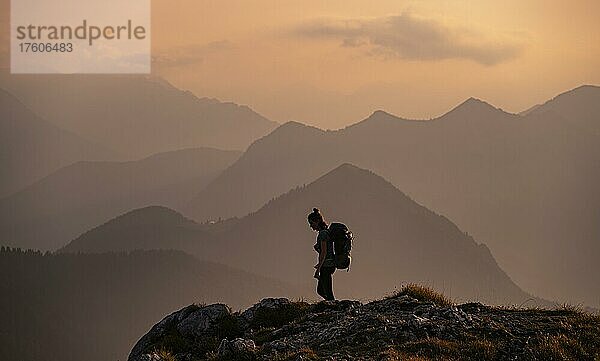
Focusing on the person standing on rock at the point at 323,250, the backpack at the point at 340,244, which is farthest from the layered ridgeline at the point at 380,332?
the backpack at the point at 340,244

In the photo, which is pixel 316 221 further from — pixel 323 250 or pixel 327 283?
pixel 327 283

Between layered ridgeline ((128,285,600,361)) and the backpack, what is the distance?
1.29m

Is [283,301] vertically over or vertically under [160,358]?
over

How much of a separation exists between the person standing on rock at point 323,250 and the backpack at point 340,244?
0.42ft

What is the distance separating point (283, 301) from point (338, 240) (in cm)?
216

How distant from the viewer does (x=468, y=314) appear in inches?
697

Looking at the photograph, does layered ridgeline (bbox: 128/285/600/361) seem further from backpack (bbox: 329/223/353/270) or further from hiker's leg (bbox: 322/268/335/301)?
backpack (bbox: 329/223/353/270)

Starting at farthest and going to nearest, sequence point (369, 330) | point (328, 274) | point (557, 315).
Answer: point (328, 274) < point (557, 315) < point (369, 330)

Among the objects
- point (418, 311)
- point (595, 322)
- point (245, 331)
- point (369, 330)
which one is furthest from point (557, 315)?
point (245, 331)

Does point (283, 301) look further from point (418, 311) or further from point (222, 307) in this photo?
point (418, 311)

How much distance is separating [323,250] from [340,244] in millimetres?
518

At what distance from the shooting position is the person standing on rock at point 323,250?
20.9 metres

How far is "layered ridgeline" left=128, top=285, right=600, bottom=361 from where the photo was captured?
15328 millimetres

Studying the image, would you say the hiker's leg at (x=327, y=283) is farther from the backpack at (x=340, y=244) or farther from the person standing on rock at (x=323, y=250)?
the backpack at (x=340, y=244)
